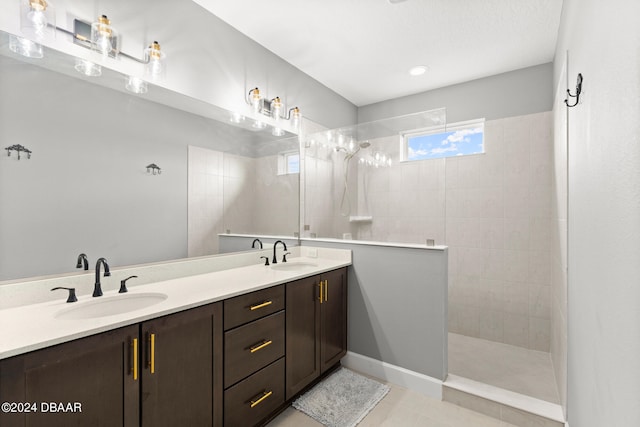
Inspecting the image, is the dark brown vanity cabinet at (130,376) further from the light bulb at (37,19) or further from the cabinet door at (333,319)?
the light bulb at (37,19)

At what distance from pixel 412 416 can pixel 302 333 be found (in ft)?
2.91

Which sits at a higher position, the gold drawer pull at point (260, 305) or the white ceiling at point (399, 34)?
the white ceiling at point (399, 34)

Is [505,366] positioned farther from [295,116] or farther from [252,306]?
[295,116]

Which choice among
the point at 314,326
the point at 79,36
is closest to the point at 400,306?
the point at 314,326

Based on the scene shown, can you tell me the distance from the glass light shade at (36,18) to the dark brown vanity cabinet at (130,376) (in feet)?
4.57

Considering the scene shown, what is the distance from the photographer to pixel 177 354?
126cm

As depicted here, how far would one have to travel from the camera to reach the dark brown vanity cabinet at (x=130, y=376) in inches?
35.9

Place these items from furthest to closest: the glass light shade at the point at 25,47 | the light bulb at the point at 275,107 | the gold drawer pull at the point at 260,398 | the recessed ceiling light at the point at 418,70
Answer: the recessed ceiling light at the point at 418,70 → the light bulb at the point at 275,107 → the gold drawer pull at the point at 260,398 → the glass light shade at the point at 25,47

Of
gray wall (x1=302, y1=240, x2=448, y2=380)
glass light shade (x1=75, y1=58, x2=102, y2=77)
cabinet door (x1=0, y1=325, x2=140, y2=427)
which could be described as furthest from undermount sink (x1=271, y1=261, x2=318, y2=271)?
glass light shade (x1=75, y1=58, x2=102, y2=77)

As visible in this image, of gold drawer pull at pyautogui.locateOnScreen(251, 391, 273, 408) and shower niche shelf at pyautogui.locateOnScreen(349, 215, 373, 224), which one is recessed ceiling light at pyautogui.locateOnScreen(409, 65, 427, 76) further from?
gold drawer pull at pyautogui.locateOnScreen(251, 391, 273, 408)

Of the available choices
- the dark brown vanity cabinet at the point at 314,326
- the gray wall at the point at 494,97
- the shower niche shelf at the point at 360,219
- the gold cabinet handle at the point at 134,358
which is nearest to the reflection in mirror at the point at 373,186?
the shower niche shelf at the point at 360,219

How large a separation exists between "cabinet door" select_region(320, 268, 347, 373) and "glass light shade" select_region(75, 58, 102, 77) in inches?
72.1

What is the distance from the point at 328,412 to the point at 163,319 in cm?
128

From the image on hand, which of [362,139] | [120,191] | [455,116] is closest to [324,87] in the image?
[362,139]
